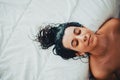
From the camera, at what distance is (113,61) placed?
4.01 ft

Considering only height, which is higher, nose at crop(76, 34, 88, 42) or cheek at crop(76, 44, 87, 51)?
nose at crop(76, 34, 88, 42)

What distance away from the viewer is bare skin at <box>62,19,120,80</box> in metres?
1.12

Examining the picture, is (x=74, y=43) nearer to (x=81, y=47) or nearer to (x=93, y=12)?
(x=81, y=47)

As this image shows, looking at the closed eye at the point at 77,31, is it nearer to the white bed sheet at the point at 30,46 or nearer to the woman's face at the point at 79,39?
the woman's face at the point at 79,39

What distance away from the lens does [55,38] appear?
1133 millimetres

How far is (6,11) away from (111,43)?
0.59 metres

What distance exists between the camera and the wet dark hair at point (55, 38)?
113 cm

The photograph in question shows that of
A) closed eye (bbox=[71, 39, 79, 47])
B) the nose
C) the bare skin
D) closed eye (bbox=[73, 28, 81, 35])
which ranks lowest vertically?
the bare skin

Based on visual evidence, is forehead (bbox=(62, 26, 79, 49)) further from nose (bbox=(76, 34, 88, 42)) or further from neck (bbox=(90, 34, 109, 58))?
neck (bbox=(90, 34, 109, 58))

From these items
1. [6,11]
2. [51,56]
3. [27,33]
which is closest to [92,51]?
[51,56]

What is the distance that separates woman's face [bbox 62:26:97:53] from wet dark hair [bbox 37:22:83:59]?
2cm

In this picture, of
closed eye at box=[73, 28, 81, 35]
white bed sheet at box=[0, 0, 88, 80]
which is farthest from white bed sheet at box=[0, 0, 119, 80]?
closed eye at box=[73, 28, 81, 35]

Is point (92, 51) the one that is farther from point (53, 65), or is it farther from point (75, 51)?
point (53, 65)

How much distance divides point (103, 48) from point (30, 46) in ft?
Answer: 1.27
